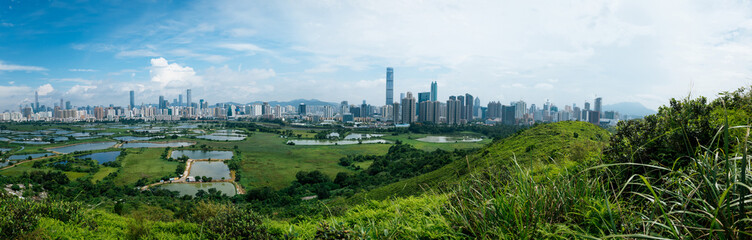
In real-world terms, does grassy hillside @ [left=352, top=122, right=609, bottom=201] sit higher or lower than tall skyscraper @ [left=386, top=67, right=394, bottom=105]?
lower

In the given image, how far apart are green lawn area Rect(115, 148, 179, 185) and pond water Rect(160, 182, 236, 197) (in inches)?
71.0

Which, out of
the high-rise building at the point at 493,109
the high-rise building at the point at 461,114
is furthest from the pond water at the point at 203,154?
the high-rise building at the point at 493,109

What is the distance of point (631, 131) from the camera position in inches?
124

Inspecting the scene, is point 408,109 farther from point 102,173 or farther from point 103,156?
point 102,173

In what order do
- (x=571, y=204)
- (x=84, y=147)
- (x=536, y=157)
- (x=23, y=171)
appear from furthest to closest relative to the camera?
(x=84, y=147), (x=23, y=171), (x=536, y=157), (x=571, y=204)

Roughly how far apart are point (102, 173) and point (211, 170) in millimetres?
6324

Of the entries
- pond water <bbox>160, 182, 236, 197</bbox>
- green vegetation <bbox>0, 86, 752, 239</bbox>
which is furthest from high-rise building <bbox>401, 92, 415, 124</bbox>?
green vegetation <bbox>0, 86, 752, 239</bbox>

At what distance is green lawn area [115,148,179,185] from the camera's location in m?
20.5

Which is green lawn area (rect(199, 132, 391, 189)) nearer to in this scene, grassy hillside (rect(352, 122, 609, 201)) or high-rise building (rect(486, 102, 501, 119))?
grassy hillside (rect(352, 122, 609, 201))

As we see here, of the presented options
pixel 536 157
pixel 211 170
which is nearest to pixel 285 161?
pixel 211 170

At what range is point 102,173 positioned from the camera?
70.1ft

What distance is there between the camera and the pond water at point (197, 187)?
18.3 meters

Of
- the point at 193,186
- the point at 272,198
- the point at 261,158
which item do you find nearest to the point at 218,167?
the point at 261,158

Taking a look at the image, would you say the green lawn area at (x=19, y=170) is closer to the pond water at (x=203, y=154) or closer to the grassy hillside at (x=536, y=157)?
the pond water at (x=203, y=154)
